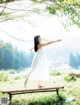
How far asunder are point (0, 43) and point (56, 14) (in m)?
4.20

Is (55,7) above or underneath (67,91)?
above

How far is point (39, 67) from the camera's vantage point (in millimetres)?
7422

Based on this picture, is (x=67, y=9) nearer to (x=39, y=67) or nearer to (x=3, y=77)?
(x=39, y=67)

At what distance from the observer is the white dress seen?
7.41 metres

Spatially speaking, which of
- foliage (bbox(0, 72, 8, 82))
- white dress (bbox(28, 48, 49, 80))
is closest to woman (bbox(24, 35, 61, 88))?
white dress (bbox(28, 48, 49, 80))

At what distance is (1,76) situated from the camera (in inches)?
491

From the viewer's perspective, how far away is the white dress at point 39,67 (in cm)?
741

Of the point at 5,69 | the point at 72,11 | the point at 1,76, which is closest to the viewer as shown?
the point at 72,11

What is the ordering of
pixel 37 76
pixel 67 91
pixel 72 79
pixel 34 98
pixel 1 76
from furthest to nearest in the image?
pixel 1 76, pixel 72 79, pixel 67 91, pixel 34 98, pixel 37 76

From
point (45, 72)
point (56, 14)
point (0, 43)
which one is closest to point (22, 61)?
point (0, 43)

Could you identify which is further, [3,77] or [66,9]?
[3,77]

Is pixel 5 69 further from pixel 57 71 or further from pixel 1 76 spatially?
pixel 57 71

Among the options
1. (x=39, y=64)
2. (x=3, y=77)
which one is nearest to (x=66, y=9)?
(x=39, y=64)

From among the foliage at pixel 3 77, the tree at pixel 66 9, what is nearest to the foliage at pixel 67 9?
the tree at pixel 66 9
